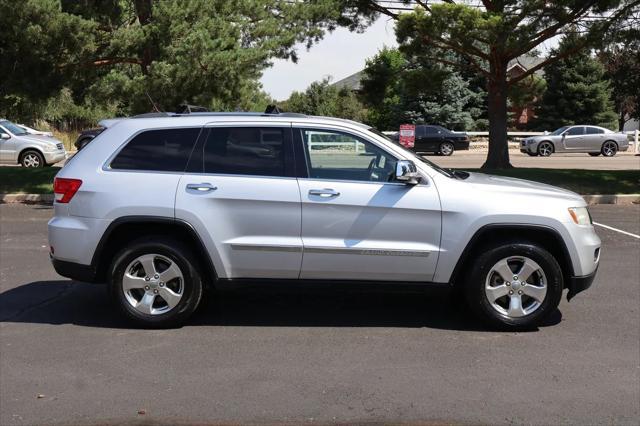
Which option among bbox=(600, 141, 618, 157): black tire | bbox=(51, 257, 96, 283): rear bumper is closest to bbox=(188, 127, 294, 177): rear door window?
bbox=(51, 257, 96, 283): rear bumper

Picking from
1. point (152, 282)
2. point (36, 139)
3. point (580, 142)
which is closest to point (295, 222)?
point (152, 282)


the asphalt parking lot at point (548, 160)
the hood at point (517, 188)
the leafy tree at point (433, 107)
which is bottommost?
the asphalt parking lot at point (548, 160)

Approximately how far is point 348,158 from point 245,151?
0.88 m

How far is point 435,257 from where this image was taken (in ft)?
18.6

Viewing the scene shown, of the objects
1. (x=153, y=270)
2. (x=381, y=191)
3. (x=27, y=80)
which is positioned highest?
(x=27, y=80)

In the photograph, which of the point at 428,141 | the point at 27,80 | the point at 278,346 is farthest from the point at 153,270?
the point at 428,141

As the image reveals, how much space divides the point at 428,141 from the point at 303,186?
28.8m

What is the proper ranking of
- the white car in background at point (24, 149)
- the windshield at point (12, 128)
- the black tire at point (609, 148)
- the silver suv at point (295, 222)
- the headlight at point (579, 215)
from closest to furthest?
the silver suv at point (295, 222) → the headlight at point (579, 215) → the white car in background at point (24, 149) → the windshield at point (12, 128) → the black tire at point (609, 148)

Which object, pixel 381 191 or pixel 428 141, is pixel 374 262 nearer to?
pixel 381 191

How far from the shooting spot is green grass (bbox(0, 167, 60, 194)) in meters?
15.7

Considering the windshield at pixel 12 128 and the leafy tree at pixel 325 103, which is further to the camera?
the leafy tree at pixel 325 103

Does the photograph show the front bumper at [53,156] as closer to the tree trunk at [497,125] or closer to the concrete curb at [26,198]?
the concrete curb at [26,198]

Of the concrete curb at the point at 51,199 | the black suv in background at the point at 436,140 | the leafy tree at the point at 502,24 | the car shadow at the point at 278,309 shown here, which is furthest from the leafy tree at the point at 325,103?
the car shadow at the point at 278,309

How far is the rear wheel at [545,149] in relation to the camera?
31969 mm
